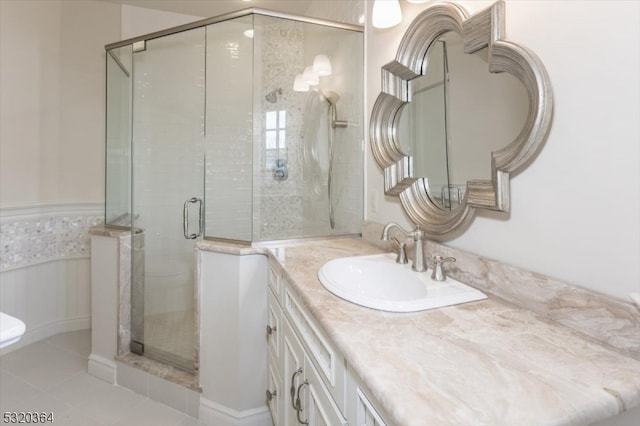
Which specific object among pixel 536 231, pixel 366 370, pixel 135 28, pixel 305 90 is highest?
pixel 135 28

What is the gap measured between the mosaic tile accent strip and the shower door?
0.76 metres

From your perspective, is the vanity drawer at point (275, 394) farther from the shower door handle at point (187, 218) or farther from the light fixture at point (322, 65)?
the light fixture at point (322, 65)

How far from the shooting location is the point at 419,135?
1.45 metres

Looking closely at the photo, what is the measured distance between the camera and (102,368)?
2.09 metres

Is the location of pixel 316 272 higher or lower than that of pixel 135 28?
lower

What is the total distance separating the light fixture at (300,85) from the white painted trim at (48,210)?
1.86 meters

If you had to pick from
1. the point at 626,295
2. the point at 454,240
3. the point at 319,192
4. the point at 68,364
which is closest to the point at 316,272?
the point at 454,240

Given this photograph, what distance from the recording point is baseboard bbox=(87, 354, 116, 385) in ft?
6.76

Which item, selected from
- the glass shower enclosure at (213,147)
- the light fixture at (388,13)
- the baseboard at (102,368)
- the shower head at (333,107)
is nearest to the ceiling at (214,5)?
the glass shower enclosure at (213,147)

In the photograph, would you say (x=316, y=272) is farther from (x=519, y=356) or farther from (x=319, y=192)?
(x=319, y=192)

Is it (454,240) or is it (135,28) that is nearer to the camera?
(454,240)

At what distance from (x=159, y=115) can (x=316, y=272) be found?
1903 millimetres

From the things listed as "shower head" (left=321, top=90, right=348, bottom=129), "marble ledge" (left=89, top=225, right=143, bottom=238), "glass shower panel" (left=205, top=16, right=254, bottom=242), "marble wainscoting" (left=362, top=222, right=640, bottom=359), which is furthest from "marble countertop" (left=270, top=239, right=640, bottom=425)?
"marble ledge" (left=89, top=225, right=143, bottom=238)

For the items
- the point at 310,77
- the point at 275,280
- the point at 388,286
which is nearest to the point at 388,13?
the point at 310,77
